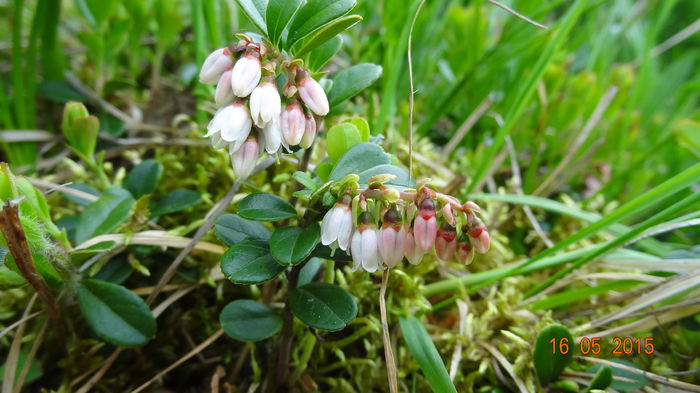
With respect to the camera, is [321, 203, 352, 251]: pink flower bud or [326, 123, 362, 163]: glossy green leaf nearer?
[321, 203, 352, 251]: pink flower bud

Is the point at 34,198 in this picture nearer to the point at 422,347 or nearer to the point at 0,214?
the point at 0,214

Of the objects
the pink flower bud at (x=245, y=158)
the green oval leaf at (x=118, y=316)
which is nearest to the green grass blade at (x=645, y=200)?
the pink flower bud at (x=245, y=158)

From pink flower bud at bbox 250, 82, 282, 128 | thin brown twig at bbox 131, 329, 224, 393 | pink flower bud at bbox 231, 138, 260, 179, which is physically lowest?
thin brown twig at bbox 131, 329, 224, 393

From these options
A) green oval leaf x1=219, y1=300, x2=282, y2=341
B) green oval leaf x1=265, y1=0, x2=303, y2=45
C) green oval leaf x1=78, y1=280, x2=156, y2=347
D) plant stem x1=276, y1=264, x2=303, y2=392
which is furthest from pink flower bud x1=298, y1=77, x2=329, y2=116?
green oval leaf x1=78, y1=280, x2=156, y2=347

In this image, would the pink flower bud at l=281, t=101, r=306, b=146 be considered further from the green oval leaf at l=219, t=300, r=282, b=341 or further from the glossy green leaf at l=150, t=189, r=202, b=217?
the glossy green leaf at l=150, t=189, r=202, b=217

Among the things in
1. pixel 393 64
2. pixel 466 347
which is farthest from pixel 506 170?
pixel 466 347

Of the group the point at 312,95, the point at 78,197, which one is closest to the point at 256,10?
the point at 312,95

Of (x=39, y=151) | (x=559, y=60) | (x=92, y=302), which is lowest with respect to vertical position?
(x=92, y=302)
